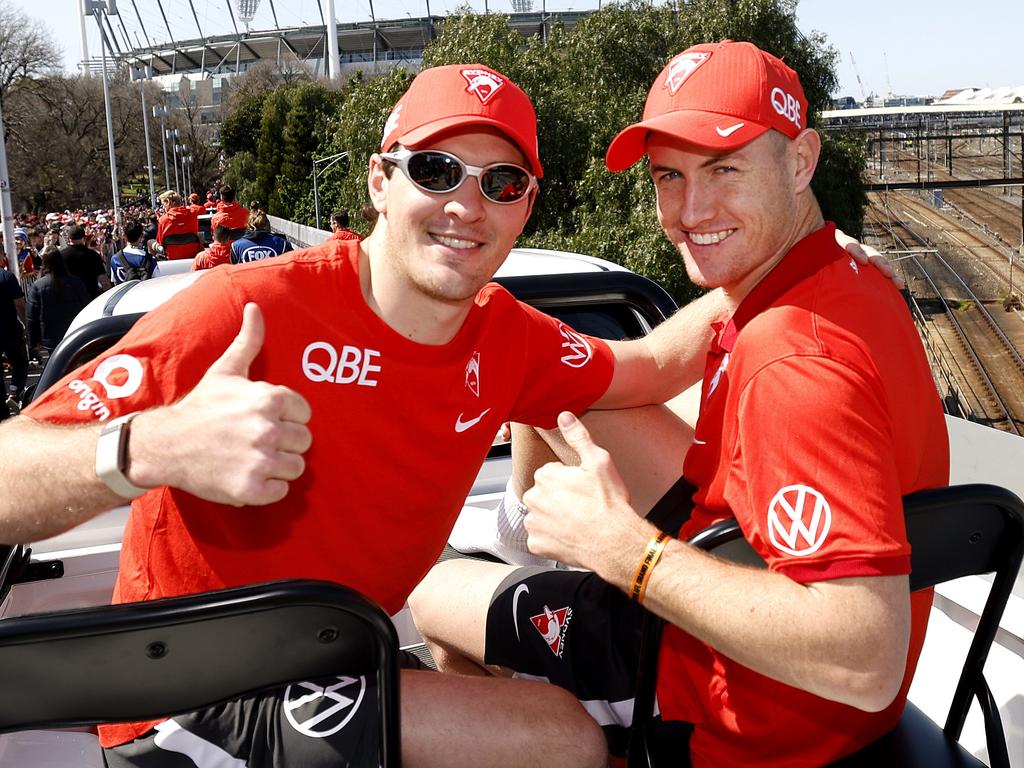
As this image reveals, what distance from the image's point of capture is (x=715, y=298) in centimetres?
278

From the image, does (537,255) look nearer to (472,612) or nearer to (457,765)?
(472,612)

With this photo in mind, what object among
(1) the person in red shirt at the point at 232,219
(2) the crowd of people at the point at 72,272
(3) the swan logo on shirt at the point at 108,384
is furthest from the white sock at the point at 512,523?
(1) the person in red shirt at the point at 232,219

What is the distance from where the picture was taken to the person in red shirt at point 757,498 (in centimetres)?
145

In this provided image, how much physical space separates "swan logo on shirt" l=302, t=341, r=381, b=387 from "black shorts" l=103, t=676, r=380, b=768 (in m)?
0.58

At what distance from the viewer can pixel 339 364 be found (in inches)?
77.0

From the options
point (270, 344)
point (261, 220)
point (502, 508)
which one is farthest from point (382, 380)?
point (261, 220)

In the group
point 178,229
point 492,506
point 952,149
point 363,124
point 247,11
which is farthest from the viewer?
point 247,11

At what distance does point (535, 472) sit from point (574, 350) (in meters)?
0.73

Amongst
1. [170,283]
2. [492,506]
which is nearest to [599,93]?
[170,283]

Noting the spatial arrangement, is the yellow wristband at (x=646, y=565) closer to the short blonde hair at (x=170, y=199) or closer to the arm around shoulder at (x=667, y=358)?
the arm around shoulder at (x=667, y=358)

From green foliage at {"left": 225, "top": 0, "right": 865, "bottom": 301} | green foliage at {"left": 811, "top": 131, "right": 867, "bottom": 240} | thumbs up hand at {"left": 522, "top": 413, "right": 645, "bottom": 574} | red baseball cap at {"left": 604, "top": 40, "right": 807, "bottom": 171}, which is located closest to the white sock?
thumbs up hand at {"left": 522, "top": 413, "right": 645, "bottom": 574}

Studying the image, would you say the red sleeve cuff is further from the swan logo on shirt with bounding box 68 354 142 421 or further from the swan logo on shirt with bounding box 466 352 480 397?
the swan logo on shirt with bounding box 68 354 142 421

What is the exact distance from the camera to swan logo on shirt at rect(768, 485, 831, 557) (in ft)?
4.73

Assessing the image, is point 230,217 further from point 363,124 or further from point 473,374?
point 363,124
